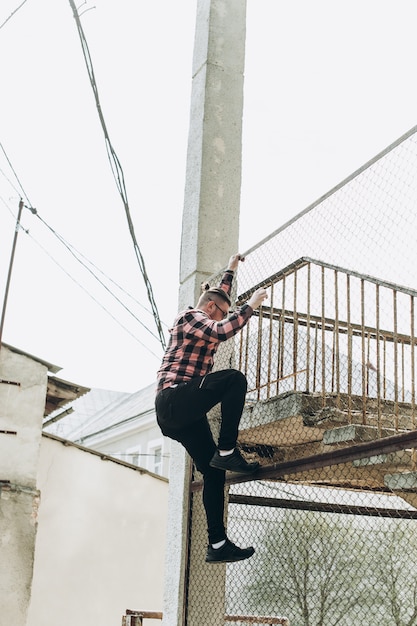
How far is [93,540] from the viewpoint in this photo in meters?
14.4

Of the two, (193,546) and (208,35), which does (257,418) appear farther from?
(208,35)

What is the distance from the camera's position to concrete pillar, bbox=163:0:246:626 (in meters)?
6.86

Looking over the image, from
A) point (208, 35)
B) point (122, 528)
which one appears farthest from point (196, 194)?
point (122, 528)

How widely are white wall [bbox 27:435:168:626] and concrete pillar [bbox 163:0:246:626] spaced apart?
722 cm

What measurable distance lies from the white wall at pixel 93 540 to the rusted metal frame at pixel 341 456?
8317 millimetres

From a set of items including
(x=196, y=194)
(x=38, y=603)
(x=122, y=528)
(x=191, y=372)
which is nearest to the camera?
(x=191, y=372)

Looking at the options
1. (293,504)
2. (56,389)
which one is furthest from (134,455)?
(293,504)

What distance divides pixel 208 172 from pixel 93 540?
8950mm

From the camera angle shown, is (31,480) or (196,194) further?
(31,480)

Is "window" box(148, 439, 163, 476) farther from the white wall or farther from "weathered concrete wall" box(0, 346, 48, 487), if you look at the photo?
"weathered concrete wall" box(0, 346, 48, 487)

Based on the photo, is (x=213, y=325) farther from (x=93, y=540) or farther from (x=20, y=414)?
(x=93, y=540)

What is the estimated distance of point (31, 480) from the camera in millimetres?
11961

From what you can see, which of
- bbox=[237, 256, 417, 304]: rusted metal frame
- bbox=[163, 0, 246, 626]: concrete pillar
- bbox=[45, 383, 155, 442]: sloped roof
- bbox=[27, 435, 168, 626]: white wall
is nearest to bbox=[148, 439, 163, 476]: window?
bbox=[45, 383, 155, 442]: sloped roof

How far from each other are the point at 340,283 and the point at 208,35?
3.63 metres
